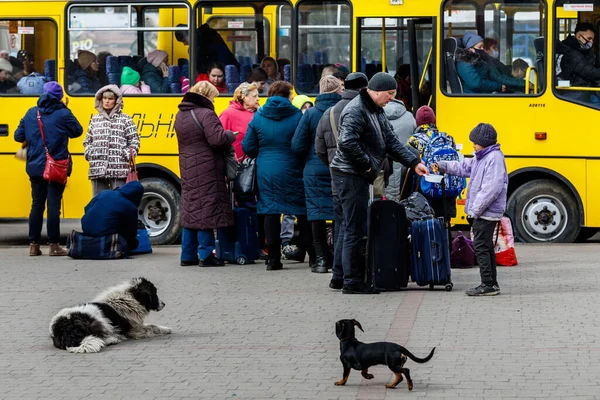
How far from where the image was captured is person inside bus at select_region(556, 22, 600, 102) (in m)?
14.3

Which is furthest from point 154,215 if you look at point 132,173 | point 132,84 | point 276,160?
point 276,160

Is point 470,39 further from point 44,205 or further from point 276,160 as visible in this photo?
point 44,205

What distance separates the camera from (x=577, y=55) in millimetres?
14430

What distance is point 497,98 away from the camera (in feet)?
47.6

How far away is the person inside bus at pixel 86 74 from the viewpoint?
15.1 meters

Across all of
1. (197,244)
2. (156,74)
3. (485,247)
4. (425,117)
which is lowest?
(197,244)

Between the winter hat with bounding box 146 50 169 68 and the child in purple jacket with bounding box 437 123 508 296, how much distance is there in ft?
18.4

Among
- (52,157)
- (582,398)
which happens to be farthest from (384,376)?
(52,157)

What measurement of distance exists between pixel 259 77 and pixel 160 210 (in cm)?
189

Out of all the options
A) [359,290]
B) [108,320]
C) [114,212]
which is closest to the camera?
[108,320]

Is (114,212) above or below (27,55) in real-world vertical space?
below

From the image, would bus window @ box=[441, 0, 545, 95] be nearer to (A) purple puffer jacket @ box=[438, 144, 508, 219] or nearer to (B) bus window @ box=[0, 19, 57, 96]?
(A) purple puffer jacket @ box=[438, 144, 508, 219]

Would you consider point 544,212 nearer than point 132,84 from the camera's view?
Yes

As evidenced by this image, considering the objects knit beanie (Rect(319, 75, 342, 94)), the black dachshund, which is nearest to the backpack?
knit beanie (Rect(319, 75, 342, 94))
